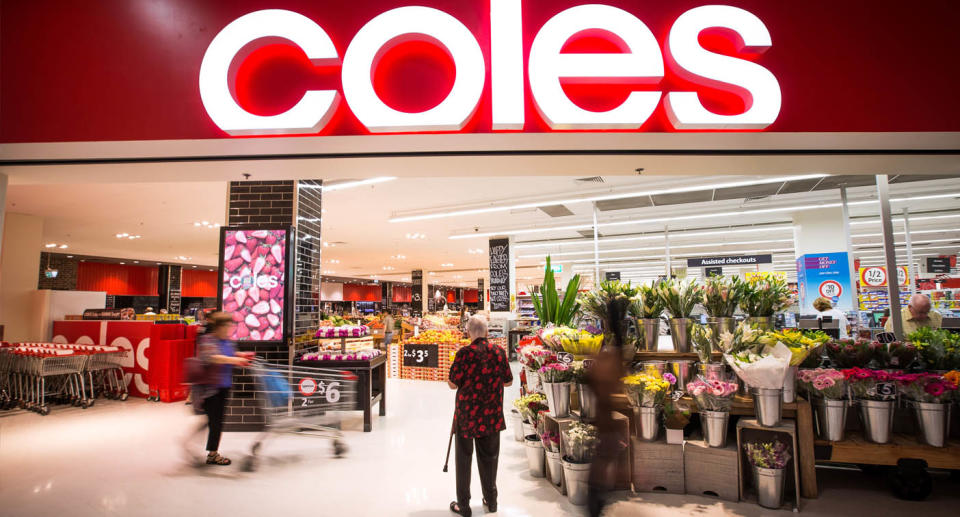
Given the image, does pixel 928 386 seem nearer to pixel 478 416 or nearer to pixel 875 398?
pixel 875 398

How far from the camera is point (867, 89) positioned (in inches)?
126

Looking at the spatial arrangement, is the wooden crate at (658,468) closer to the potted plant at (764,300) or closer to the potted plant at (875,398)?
the potted plant at (764,300)

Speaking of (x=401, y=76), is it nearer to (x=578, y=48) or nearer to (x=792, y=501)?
(x=578, y=48)

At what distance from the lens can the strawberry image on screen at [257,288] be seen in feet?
18.9

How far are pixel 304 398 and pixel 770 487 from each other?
4.74 m

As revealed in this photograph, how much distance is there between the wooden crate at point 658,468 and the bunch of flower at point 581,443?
56cm

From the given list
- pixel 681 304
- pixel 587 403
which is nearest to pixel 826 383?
pixel 681 304

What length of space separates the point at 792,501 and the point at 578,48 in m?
3.87

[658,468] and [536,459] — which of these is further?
[536,459]

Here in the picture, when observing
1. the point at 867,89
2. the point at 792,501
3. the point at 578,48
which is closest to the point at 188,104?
the point at 578,48

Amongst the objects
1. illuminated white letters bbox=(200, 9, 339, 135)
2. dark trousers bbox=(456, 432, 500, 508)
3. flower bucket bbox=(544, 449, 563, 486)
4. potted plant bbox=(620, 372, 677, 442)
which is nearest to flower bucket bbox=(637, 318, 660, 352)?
potted plant bbox=(620, 372, 677, 442)

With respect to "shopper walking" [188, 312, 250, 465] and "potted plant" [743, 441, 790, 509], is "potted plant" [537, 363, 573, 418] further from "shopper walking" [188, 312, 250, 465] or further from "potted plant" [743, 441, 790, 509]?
"shopper walking" [188, 312, 250, 465]

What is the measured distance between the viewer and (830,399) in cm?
378

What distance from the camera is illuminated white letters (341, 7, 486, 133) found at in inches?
120
